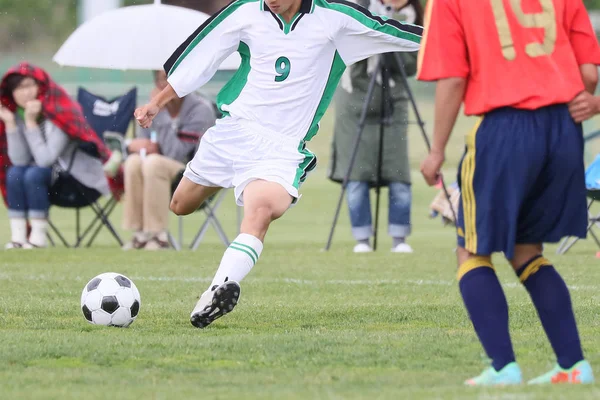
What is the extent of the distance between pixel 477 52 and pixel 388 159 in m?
7.78

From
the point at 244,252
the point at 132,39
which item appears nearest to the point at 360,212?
the point at 132,39

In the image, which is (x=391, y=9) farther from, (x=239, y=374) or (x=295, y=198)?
(x=239, y=374)

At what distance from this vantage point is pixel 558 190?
471cm

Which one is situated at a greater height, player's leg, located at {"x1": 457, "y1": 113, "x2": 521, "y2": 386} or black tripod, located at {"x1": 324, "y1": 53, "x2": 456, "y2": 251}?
player's leg, located at {"x1": 457, "y1": 113, "x2": 521, "y2": 386}

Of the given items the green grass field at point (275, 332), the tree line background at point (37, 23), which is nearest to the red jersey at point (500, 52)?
the green grass field at point (275, 332)

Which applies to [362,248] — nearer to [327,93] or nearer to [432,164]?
[327,93]

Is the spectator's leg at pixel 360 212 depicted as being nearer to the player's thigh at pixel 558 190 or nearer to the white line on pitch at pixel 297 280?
the white line on pitch at pixel 297 280

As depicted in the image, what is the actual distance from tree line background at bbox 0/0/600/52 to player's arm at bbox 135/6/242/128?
37663mm

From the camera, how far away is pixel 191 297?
8.38 meters

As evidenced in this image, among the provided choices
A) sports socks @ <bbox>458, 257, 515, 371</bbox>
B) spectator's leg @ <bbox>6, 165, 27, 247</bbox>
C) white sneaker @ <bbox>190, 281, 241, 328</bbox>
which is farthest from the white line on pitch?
sports socks @ <bbox>458, 257, 515, 371</bbox>

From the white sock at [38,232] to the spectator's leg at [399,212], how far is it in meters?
3.42

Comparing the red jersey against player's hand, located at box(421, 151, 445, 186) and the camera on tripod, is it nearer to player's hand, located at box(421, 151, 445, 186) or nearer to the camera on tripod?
player's hand, located at box(421, 151, 445, 186)

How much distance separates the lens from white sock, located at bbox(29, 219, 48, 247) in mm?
12688

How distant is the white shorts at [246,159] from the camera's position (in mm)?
7125
